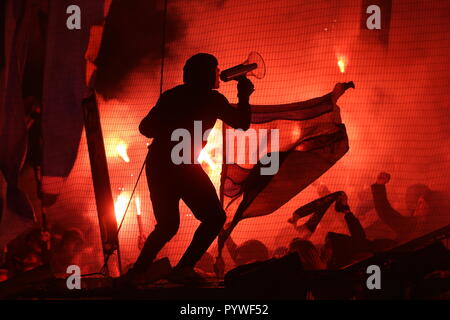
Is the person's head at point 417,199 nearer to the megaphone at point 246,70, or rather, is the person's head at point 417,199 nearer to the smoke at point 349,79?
the smoke at point 349,79

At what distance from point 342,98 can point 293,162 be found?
1107mm

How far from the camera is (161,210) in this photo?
533 cm

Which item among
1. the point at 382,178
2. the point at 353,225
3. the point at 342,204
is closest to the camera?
the point at 353,225

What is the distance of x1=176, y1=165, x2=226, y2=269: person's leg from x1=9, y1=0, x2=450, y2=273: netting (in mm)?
1757

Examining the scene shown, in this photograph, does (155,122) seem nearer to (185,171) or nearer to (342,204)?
(185,171)

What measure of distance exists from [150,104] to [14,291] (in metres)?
2.70

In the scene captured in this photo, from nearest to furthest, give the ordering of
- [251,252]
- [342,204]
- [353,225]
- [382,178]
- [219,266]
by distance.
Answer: [353,225] → [342,204] → [219,266] → [251,252] → [382,178]

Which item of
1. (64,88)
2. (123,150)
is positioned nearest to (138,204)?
(123,150)

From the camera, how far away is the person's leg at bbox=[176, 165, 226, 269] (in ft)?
17.3

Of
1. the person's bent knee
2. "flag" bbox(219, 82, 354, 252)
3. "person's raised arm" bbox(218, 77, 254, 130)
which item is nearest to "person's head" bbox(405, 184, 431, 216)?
"flag" bbox(219, 82, 354, 252)

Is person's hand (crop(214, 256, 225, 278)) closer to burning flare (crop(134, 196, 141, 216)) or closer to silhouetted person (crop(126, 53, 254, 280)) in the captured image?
burning flare (crop(134, 196, 141, 216))

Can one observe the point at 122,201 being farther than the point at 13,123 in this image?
Yes
